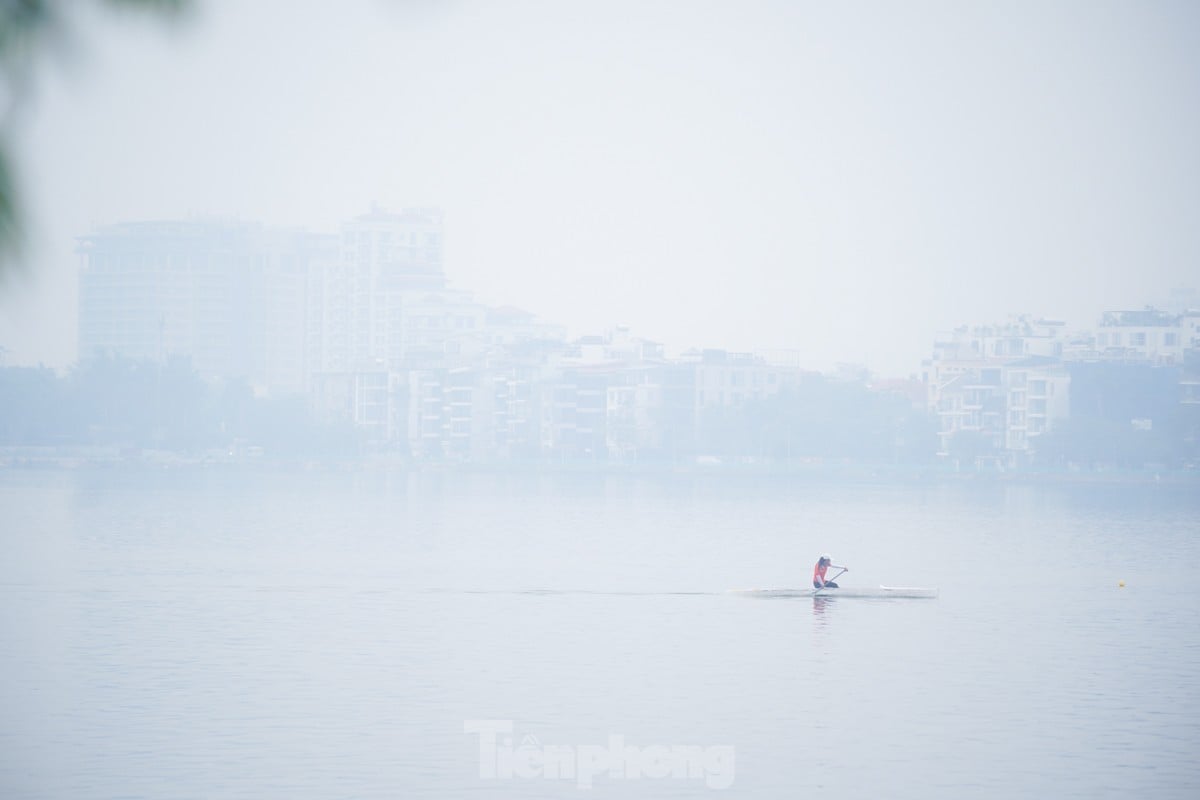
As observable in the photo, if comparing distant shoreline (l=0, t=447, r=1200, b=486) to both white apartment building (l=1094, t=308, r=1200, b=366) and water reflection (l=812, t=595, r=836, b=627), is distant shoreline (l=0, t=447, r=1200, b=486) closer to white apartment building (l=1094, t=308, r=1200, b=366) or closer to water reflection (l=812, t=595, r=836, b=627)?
white apartment building (l=1094, t=308, r=1200, b=366)

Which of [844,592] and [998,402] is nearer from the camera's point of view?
[844,592]

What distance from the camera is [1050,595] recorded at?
42062 mm

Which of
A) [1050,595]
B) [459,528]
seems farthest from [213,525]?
[1050,595]

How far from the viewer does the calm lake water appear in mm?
18422

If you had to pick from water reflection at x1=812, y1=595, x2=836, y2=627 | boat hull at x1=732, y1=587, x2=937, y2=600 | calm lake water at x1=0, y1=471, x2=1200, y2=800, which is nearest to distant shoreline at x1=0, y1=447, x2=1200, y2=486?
calm lake water at x1=0, y1=471, x2=1200, y2=800

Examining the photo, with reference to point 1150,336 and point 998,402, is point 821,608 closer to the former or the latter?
point 998,402

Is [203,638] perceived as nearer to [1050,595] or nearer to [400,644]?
[400,644]

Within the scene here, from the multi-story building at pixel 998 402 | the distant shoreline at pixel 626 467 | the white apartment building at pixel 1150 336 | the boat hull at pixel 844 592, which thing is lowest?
the distant shoreline at pixel 626 467

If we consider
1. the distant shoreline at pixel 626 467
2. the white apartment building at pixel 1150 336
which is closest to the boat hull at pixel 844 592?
the distant shoreline at pixel 626 467

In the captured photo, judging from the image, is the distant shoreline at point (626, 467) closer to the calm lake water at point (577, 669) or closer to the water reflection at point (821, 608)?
the calm lake water at point (577, 669)

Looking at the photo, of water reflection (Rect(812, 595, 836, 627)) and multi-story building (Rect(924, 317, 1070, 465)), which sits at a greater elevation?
multi-story building (Rect(924, 317, 1070, 465))

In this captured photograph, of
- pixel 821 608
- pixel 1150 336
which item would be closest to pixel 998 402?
pixel 1150 336

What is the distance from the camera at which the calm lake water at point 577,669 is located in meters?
18.4

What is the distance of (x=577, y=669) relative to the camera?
26438mm
